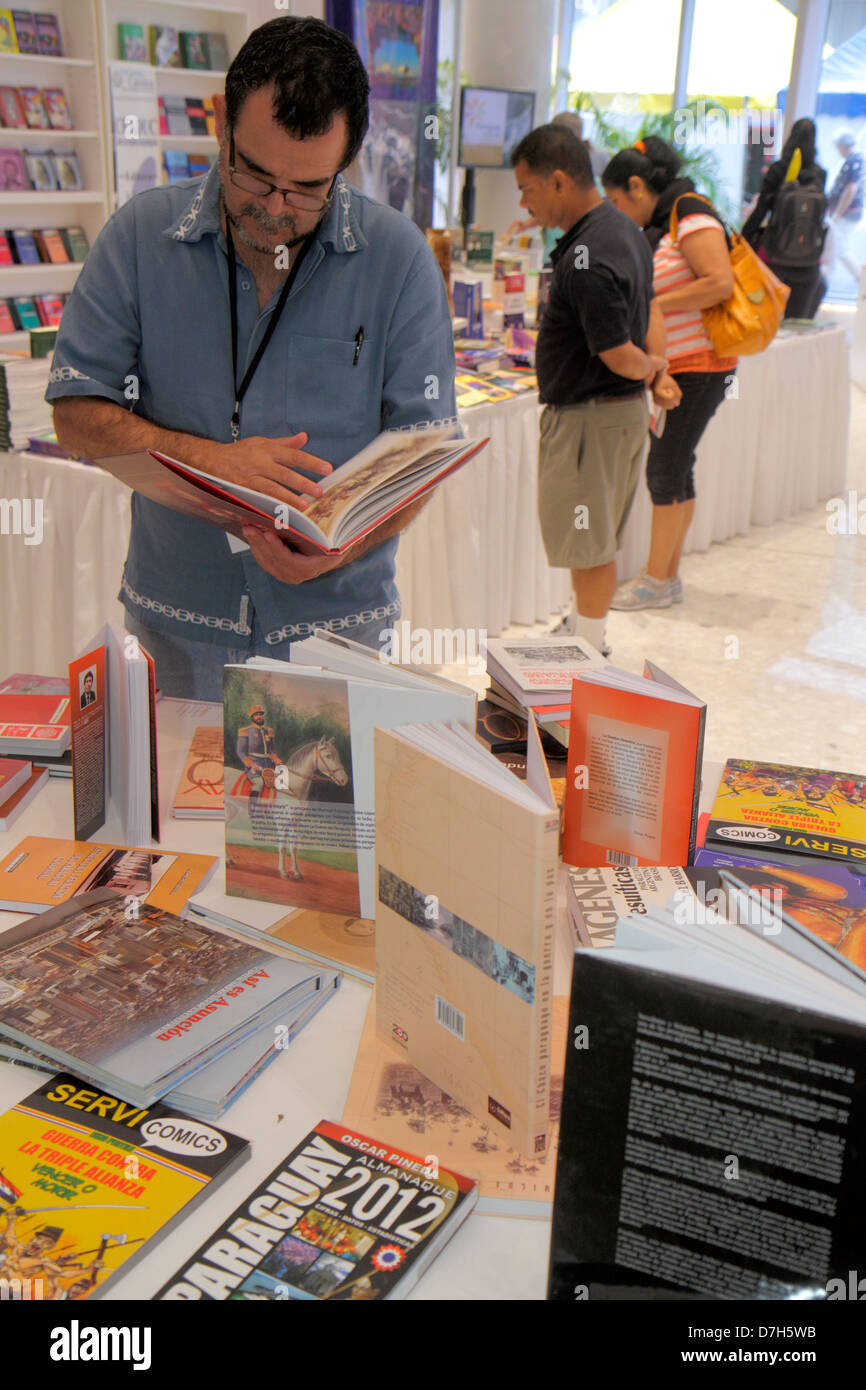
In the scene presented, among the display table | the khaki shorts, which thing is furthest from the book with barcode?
the khaki shorts

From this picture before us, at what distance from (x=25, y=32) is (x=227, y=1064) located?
5.32 m

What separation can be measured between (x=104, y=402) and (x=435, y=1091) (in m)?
1.11

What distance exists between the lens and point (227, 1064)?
1.03 meters

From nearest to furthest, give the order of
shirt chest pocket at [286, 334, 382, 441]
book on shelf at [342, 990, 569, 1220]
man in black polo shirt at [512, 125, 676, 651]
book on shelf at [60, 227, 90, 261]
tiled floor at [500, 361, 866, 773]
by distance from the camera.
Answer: book on shelf at [342, 990, 569, 1220] < shirt chest pocket at [286, 334, 382, 441] < man in black polo shirt at [512, 125, 676, 651] < tiled floor at [500, 361, 866, 773] < book on shelf at [60, 227, 90, 261]

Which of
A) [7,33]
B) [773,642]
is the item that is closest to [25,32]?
[7,33]

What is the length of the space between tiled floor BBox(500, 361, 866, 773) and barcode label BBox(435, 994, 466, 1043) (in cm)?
254

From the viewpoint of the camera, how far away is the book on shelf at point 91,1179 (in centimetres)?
84

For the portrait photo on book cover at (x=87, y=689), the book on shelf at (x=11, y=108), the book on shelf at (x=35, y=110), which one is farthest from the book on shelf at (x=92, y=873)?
the book on shelf at (x=35, y=110)

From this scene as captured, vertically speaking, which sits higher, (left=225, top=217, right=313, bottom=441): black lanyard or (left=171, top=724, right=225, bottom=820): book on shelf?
(left=225, top=217, right=313, bottom=441): black lanyard

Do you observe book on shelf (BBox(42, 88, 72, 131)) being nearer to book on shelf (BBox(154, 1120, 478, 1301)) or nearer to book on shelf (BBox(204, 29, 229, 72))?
book on shelf (BBox(204, 29, 229, 72))

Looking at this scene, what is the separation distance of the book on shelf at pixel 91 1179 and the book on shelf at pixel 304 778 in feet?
1.09

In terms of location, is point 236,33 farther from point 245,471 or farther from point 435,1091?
point 435,1091

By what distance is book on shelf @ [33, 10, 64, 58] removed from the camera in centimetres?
507
